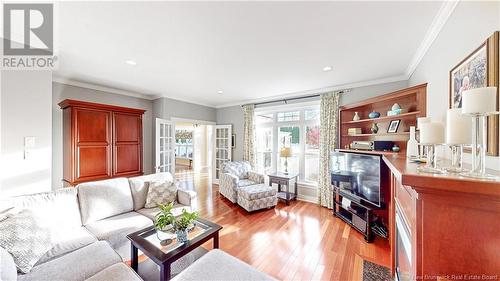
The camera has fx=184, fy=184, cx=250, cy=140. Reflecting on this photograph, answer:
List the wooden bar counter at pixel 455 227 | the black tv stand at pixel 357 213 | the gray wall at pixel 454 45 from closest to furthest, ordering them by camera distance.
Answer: the wooden bar counter at pixel 455 227 < the gray wall at pixel 454 45 < the black tv stand at pixel 357 213

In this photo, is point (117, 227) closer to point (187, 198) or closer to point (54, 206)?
point (54, 206)

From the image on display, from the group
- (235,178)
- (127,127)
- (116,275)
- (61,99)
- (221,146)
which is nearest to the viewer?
(116,275)

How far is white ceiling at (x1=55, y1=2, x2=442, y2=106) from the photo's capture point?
1.54m

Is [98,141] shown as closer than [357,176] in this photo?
No

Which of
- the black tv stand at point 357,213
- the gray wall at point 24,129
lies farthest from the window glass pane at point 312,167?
the gray wall at point 24,129

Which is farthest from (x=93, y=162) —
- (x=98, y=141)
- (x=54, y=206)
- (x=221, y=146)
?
(x=221, y=146)

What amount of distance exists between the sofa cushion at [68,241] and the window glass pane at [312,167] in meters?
3.87

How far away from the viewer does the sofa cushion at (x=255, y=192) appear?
3460 mm

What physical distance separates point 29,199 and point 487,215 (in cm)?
332

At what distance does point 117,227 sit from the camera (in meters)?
2.02

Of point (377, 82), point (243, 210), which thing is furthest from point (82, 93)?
point (377, 82)

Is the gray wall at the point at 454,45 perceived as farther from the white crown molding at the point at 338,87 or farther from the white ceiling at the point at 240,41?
the white crown molding at the point at 338,87

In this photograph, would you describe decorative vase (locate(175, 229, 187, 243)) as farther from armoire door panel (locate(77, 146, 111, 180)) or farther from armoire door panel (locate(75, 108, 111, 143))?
armoire door panel (locate(75, 108, 111, 143))

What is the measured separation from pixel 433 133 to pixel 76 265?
8.46 feet
